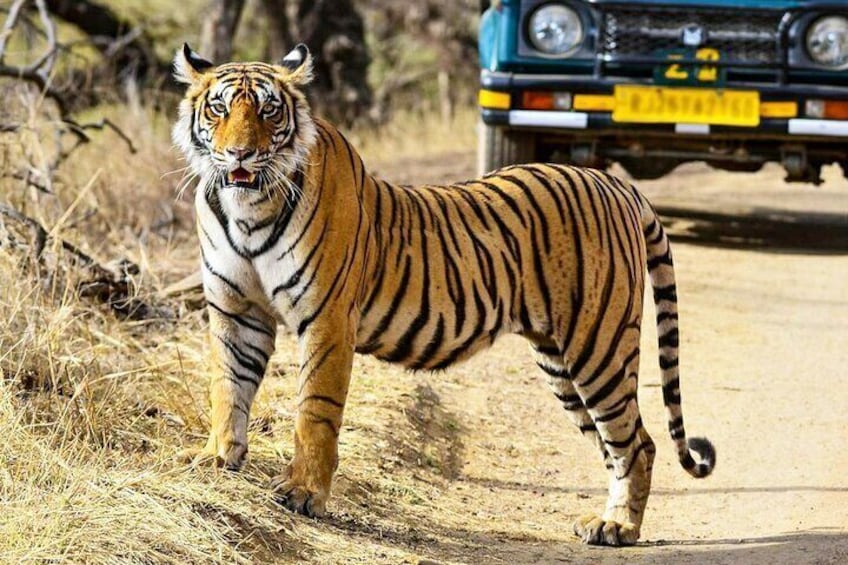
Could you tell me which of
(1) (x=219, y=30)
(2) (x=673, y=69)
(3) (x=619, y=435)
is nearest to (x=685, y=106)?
(2) (x=673, y=69)

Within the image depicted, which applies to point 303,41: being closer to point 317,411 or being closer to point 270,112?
point 270,112

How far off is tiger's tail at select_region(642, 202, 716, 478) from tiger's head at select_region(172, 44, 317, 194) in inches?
58.1

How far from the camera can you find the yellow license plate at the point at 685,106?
924 centimetres

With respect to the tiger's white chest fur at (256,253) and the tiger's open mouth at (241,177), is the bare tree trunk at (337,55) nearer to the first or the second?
the tiger's white chest fur at (256,253)

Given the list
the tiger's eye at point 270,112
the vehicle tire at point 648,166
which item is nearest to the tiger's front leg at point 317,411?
the tiger's eye at point 270,112

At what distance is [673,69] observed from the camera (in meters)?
9.31

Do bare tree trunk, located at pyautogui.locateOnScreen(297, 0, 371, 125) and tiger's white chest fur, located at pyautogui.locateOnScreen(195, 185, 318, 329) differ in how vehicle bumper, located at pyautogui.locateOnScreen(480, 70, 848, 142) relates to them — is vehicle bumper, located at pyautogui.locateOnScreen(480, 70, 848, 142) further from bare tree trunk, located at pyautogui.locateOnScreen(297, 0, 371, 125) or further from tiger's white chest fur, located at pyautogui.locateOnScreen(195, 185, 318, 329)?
bare tree trunk, located at pyautogui.locateOnScreen(297, 0, 371, 125)

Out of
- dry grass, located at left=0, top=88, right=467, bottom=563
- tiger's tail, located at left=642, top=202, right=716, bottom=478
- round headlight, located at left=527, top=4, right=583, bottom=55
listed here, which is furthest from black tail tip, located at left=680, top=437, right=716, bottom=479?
round headlight, located at left=527, top=4, right=583, bottom=55

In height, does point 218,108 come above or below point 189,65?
below

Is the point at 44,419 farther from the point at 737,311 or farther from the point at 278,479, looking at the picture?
the point at 737,311

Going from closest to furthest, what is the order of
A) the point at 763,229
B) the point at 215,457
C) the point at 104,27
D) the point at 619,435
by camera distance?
the point at 215,457 → the point at 619,435 → the point at 763,229 → the point at 104,27

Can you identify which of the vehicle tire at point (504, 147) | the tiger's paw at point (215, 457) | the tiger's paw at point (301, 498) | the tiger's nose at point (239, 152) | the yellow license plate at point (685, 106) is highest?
the tiger's nose at point (239, 152)

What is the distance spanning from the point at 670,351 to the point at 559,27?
4260 millimetres

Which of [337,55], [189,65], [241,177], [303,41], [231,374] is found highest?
[189,65]
